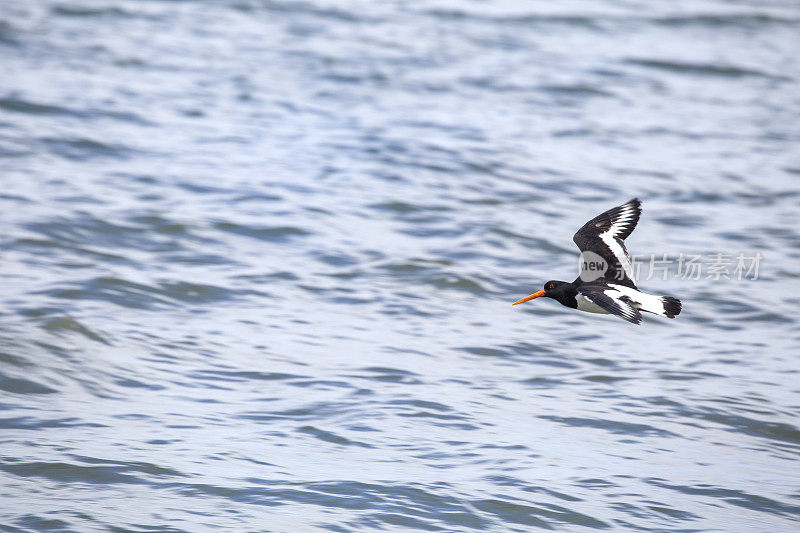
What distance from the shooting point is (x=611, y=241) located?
705 centimetres

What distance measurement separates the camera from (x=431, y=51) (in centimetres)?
1909

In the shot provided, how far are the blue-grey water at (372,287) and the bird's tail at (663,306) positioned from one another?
1.01 m

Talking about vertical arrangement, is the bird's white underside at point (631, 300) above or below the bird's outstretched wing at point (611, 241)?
below

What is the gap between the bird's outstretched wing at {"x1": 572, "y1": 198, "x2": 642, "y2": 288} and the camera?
7.01 meters

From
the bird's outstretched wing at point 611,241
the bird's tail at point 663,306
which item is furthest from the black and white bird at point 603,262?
the bird's tail at point 663,306

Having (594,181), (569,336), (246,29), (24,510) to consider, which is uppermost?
(246,29)

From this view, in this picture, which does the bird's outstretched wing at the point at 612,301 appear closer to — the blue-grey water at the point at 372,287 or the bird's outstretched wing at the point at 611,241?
the bird's outstretched wing at the point at 611,241

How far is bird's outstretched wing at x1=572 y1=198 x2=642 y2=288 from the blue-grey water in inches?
40.2

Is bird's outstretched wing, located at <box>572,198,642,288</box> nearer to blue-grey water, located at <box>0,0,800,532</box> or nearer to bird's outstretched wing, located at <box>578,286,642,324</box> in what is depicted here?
bird's outstretched wing, located at <box>578,286,642,324</box>

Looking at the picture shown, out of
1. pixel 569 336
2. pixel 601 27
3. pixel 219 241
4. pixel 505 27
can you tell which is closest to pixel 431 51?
pixel 505 27

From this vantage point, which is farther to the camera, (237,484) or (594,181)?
(594,181)

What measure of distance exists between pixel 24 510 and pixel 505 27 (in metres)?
16.9

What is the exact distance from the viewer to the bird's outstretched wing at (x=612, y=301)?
6.07 m

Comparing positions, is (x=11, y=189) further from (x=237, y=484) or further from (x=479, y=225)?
(x=237, y=484)
